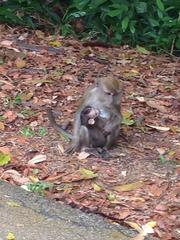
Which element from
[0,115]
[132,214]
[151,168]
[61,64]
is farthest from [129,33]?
[132,214]

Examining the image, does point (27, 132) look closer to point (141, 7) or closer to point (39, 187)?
point (39, 187)

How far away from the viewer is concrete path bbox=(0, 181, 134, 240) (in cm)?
491

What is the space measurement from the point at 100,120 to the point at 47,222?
53.7 inches

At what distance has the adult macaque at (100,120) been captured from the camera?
243 inches

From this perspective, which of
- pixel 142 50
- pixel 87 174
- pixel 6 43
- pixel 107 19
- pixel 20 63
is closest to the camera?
pixel 87 174

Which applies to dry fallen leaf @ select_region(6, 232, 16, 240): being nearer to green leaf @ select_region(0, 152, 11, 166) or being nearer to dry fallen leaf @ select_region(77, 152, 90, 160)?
green leaf @ select_region(0, 152, 11, 166)

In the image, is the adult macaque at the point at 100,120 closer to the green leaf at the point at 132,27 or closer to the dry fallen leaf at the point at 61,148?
the dry fallen leaf at the point at 61,148

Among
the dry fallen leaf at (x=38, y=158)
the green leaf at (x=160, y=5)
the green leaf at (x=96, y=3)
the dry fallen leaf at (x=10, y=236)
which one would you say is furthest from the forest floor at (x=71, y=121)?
the dry fallen leaf at (x=10, y=236)

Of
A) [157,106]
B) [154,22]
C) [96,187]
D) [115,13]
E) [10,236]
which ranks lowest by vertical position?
[157,106]

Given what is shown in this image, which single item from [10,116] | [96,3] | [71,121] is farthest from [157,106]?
[96,3]

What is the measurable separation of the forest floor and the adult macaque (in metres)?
0.11

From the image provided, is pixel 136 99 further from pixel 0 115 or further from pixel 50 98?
pixel 0 115

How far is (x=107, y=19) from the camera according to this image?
873cm

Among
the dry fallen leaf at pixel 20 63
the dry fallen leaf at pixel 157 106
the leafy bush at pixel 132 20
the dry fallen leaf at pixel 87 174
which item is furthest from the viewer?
the leafy bush at pixel 132 20
